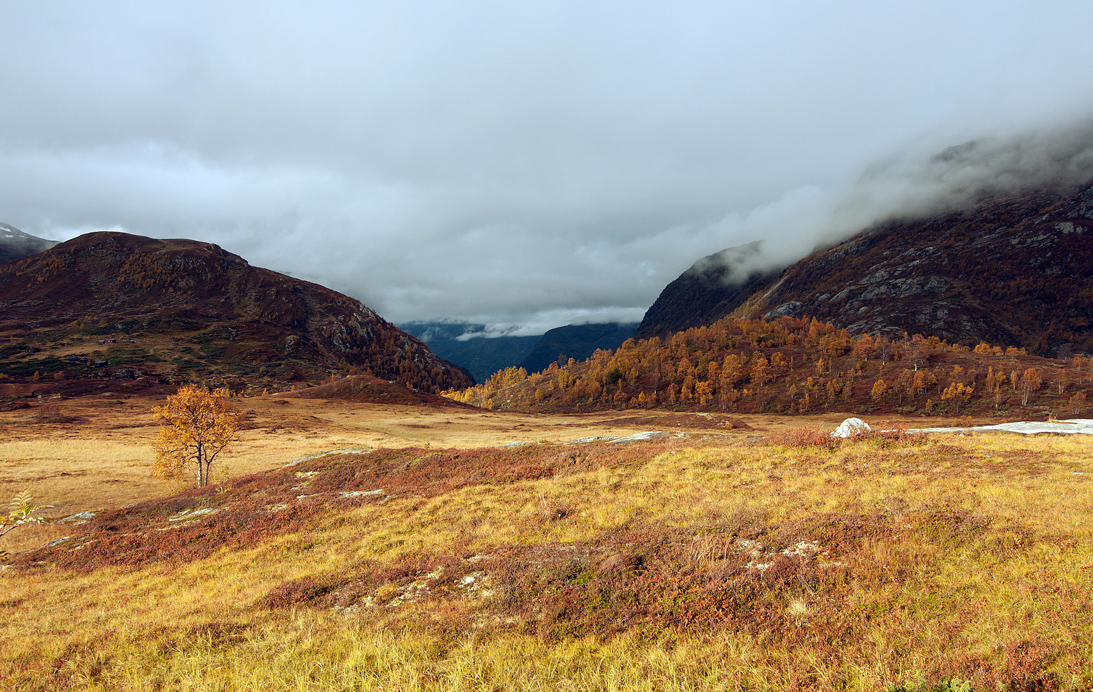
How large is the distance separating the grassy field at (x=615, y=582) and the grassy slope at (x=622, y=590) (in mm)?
68

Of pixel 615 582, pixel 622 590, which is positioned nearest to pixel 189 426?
pixel 615 582

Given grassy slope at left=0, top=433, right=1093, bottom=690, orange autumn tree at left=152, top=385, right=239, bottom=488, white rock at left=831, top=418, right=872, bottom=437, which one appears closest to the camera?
grassy slope at left=0, top=433, right=1093, bottom=690

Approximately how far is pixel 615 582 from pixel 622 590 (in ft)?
1.55

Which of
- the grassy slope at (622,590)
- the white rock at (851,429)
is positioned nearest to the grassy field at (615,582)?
the grassy slope at (622,590)

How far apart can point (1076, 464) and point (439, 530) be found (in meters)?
26.4

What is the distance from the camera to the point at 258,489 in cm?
3019

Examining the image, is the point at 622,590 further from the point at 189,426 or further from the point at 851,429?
the point at 189,426

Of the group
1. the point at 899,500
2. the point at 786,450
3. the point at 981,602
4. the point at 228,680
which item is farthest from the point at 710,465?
the point at 228,680

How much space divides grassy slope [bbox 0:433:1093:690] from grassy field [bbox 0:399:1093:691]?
68mm

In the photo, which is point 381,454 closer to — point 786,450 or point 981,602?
point 786,450

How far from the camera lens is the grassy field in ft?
25.4

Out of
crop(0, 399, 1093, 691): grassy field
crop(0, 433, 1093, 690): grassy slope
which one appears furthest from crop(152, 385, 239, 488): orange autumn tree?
crop(0, 433, 1093, 690): grassy slope

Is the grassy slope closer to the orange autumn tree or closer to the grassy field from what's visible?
the grassy field

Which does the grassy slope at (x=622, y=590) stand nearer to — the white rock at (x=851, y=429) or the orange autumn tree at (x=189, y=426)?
the white rock at (x=851, y=429)
